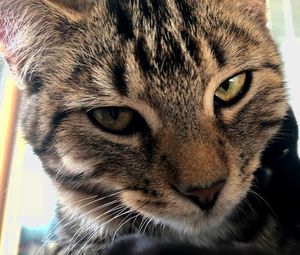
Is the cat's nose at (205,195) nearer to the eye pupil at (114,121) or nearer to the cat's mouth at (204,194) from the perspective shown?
the cat's mouth at (204,194)

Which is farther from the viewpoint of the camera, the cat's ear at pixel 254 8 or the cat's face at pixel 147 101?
the cat's ear at pixel 254 8

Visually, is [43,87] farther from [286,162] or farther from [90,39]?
[286,162]

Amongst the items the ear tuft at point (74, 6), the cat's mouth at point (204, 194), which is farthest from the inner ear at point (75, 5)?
the cat's mouth at point (204, 194)

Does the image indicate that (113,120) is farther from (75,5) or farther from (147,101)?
(75,5)

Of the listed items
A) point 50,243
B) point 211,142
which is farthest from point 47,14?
point 50,243

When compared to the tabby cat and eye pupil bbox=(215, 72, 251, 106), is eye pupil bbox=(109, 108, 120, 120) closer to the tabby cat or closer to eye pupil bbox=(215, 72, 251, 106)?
the tabby cat

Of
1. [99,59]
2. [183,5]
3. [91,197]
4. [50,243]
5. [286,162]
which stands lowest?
[50,243]

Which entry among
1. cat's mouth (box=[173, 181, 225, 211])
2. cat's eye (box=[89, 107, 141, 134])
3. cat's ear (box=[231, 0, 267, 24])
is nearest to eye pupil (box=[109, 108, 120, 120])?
cat's eye (box=[89, 107, 141, 134])
